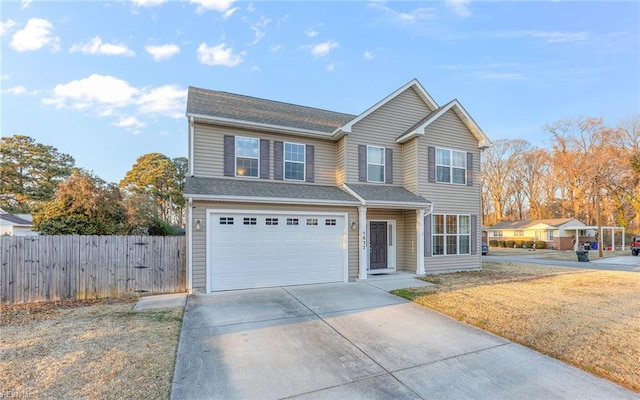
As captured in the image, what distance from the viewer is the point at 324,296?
8273mm

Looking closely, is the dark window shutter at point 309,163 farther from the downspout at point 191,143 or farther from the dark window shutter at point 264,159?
the downspout at point 191,143

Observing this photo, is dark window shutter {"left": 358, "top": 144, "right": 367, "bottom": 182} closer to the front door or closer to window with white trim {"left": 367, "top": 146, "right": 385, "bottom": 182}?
window with white trim {"left": 367, "top": 146, "right": 385, "bottom": 182}

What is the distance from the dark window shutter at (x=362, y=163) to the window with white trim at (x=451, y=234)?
10.8ft

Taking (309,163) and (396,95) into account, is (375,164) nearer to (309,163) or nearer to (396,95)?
(309,163)

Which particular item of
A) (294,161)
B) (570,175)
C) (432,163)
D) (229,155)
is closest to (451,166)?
(432,163)

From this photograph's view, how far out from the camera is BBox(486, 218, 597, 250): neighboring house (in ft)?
99.0

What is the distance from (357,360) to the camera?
175 inches

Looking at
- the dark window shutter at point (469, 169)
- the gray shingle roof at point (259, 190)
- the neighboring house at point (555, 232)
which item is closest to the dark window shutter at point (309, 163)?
the gray shingle roof at point (259, 190)

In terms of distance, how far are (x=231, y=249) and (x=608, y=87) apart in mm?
25704

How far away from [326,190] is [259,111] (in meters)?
4.19

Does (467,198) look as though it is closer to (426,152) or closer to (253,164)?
(426,152)

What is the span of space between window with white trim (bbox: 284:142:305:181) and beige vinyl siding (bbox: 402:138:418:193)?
423cm

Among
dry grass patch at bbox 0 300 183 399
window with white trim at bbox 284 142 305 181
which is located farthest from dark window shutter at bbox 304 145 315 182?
dry grass patch at bbox 0 300 183 399

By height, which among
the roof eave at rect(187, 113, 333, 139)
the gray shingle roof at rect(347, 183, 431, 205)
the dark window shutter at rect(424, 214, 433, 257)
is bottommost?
the dark window shutter at rect(424, 214, 433, 257)
